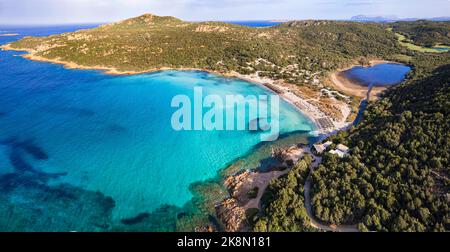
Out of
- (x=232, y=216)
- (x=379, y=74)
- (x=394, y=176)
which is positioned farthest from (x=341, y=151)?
(x=379, y=74)

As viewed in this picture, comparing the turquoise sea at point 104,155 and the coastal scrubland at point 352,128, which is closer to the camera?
the coastal scrubland at point 352,128

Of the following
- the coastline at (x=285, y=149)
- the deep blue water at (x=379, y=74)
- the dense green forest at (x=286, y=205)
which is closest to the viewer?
the dense green forest at (x=286, y=205)

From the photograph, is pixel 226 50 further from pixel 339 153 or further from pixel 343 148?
pixel 339 153

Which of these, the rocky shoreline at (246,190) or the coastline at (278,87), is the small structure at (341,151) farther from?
the coastline at (278,87)

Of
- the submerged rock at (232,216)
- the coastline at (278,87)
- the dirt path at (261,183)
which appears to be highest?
the coastline at (278,87)

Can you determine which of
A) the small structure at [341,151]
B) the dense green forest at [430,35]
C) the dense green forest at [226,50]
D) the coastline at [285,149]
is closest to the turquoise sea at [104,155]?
the coastline at [285,149]

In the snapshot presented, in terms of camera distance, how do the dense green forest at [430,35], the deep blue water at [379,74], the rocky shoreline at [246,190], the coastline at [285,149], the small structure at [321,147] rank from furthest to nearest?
1. the dense green forest at [430,35]
2. the deep blue water at [379,74]
3. the small structure at [321,147]
4. the coastline at [285,149]
5. the rocky shoreline at [246,190]

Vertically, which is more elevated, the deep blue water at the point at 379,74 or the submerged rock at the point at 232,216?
the deep blue water at the point at 379,74
